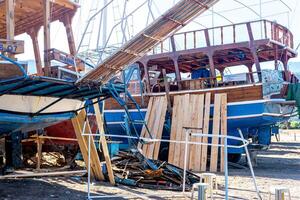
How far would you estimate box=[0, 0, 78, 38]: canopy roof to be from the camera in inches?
311

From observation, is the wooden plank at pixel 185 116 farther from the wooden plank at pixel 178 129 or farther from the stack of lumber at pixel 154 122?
the stack of lumber at pixel 154 122

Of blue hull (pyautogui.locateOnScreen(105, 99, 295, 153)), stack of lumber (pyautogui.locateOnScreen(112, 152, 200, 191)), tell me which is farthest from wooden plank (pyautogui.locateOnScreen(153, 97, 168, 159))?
stack of lumber (pyautogui.locateOnScreen(112, 152, 200, 191))

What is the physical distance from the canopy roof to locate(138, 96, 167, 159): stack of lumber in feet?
16.9

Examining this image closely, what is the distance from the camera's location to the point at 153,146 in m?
12.2

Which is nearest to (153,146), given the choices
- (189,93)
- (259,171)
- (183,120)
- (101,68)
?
(183,120)

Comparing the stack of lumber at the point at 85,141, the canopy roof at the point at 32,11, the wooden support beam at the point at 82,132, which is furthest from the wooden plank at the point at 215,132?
the canopy roof at the point at 32,11

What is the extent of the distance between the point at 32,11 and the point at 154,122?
5.79 metres

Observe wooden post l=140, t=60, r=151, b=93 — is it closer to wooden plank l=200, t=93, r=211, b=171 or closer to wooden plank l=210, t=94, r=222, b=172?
wooden plank l=200, t=93, r=211, b=171

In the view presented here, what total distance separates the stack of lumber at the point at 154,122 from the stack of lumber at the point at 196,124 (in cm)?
43

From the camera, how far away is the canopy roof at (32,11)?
789 cm

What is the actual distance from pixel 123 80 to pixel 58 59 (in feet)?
5.20

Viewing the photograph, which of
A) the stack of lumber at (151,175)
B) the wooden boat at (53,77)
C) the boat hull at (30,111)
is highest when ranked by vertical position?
the wooden boat at (53,77)

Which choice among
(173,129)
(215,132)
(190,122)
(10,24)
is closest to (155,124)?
(173,129)

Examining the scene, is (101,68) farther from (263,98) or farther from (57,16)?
(263,98)
